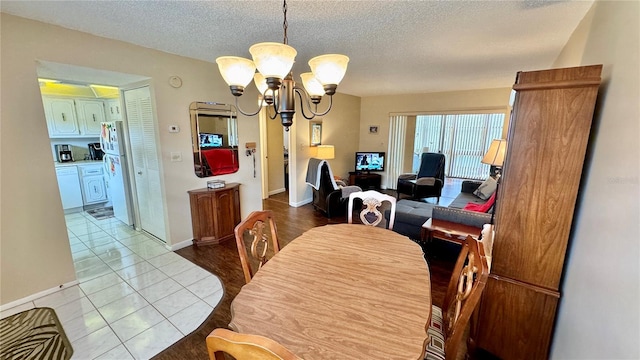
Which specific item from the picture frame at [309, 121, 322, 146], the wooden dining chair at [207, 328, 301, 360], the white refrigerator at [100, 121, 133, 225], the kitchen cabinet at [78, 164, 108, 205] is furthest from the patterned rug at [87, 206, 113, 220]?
the wooden dining chair at [207, 328, 301, 360]

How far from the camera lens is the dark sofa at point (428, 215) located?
263 centimetres

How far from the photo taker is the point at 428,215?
325 centimetres

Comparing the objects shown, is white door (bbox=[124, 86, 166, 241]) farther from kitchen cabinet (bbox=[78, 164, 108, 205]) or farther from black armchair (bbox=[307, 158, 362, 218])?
black armchair (bbox=[307, 158, 362, 218])

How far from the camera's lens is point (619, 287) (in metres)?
0.95

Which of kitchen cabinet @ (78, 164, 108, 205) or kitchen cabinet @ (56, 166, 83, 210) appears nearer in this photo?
kitchen cabinet @ (56, 166, 83, 210)

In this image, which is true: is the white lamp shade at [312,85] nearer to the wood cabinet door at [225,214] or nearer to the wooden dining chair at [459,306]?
the wooden dining chair at [459,306]

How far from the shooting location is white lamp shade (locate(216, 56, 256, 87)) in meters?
1.45

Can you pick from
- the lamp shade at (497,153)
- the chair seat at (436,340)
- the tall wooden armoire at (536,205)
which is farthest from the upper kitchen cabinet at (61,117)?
the lamp shade at (497,153)

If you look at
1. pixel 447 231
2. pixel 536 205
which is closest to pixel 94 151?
pixel 447 231

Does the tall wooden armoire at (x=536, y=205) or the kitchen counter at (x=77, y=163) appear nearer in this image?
the tall wooden armoire at (x=536, y=205)

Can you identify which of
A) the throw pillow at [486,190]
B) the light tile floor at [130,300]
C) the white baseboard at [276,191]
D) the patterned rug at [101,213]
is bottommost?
the light tile floor at [130,300]

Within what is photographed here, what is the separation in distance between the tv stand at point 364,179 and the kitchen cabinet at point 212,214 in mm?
3135

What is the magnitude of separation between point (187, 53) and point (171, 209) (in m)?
1.86

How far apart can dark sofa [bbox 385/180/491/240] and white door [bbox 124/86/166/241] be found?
2999mm
